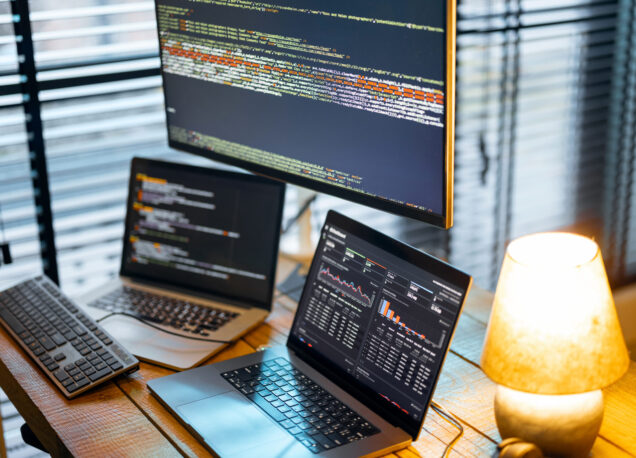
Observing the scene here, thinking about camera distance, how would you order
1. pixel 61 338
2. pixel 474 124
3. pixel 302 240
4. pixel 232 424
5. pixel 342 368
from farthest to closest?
1. pixel 474 124
2. pixel 302 240
3. pixel 61 338
4. pixel 342 368
5. pixel 232 424

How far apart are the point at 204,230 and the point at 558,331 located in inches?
32.2

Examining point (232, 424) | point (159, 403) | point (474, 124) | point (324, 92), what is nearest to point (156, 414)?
point (159, 403)

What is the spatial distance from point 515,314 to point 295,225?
90 cm

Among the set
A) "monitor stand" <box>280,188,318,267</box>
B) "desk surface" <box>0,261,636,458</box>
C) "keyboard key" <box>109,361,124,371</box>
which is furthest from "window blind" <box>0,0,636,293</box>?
"keyboard key" <box>109,361,124,371</box>

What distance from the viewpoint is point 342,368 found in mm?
1239

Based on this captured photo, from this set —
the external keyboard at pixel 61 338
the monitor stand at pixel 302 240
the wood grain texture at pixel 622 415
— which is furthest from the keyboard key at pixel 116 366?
the wood grain texture at pixel 622 415

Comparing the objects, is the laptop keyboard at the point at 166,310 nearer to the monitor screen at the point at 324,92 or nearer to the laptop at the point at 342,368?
the laptop at the point at 342,368

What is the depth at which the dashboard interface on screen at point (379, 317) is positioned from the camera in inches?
43.4

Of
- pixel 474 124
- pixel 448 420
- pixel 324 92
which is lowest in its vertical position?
pixel 448 420

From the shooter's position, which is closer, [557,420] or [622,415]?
[557,420]

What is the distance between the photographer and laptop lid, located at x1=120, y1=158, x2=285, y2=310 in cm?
151

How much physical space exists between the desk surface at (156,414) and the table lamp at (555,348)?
10 cm

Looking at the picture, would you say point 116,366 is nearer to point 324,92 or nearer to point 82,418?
point 82,418

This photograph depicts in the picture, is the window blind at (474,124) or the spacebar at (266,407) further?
the window blind at (474,124)
